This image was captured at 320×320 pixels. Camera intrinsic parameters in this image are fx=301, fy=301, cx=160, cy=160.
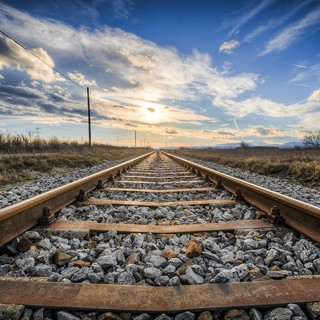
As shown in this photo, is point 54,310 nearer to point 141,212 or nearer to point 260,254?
point 260,254

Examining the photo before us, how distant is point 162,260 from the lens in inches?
89.7

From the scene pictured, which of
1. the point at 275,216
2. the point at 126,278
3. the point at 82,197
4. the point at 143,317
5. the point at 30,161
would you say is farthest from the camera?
the point at 30,161

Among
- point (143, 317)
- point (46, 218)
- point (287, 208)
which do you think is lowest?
point (143, 317)

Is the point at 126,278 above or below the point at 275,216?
below

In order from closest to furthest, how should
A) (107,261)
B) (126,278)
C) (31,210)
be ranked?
(126,278) < (107,261) < (31,210)

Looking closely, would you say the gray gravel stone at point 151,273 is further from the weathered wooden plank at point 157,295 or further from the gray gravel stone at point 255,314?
the gray gravel stone at point 255,314

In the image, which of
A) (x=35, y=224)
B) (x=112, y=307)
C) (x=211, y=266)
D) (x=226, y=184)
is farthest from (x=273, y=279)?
(x=226, y=184)

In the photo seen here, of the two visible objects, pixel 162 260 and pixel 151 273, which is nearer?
pixel 151 273

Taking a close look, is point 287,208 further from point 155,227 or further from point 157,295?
point 157,295

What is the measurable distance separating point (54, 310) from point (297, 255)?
73.7 inches

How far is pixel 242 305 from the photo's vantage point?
1.67 meters

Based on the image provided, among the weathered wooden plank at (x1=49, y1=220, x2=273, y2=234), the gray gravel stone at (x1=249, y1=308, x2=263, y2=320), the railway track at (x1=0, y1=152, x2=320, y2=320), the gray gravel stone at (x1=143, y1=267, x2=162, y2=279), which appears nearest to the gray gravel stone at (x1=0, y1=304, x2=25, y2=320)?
the railway track at (x1=0, y1=152, x2=320, y2=320)

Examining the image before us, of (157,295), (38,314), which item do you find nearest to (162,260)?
(157,295)

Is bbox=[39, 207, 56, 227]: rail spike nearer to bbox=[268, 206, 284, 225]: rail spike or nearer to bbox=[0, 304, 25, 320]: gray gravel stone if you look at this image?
bbox=[0, 304, 25, 320]: gray gravel stone
